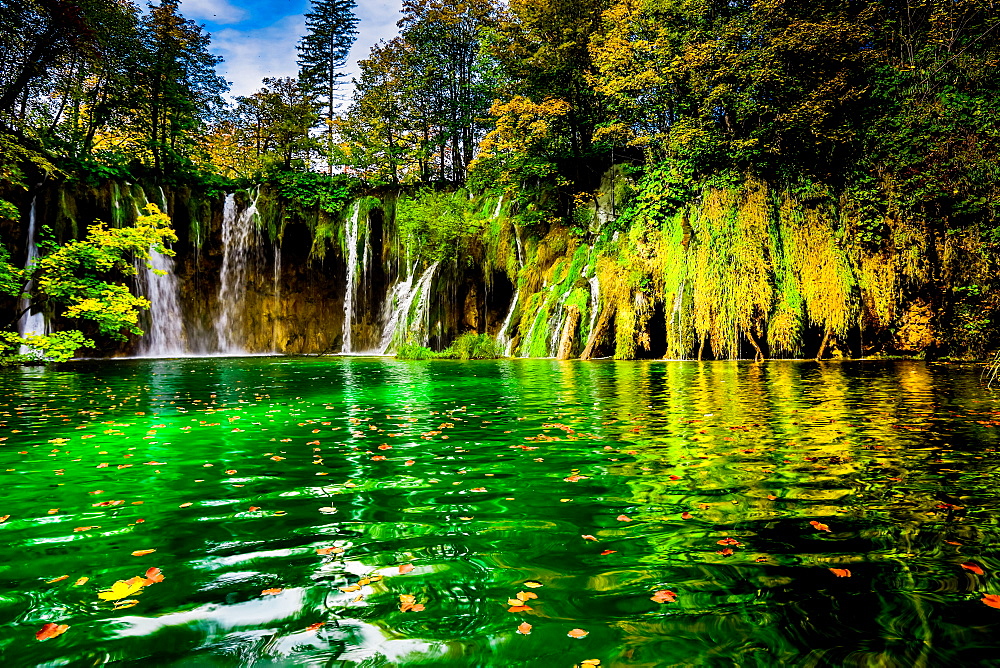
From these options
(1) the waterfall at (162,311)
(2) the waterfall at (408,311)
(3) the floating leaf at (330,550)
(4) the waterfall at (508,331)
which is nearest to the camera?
(3) the floating leaf at (330,550)

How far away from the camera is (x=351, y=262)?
28031 millimetres

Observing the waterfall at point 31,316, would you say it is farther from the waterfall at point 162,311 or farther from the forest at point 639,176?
the waterfall at point 162,311

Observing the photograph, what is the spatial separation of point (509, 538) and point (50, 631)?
1926 millimetres

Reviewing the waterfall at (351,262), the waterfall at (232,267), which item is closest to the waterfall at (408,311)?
the waterfall at (351,262)

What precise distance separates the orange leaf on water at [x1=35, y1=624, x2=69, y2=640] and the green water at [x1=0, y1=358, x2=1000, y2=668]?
28 millimetres

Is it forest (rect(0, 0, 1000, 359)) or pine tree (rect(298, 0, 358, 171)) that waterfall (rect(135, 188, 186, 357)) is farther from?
pine tree (rect(298, 0, 358, 171))

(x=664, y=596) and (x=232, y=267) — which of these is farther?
(x=232, y=267)

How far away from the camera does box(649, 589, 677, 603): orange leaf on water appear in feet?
7.13

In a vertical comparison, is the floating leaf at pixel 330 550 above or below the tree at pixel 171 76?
below

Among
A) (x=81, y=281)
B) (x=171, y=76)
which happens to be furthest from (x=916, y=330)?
(x=171, y=76)

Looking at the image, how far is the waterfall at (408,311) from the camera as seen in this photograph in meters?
23.2

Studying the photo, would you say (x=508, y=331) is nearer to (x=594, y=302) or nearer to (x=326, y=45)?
(x=594, y=302)

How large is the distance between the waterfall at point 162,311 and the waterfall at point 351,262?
7.45 meters

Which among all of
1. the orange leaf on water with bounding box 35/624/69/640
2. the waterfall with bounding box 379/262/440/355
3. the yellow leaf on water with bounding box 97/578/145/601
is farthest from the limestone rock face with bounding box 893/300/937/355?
the orange leaf on water with bounding box 35/624/69/640
